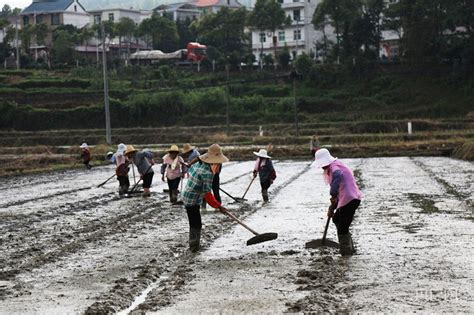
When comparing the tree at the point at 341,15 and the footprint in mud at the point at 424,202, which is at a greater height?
the tree at the point at 341,15

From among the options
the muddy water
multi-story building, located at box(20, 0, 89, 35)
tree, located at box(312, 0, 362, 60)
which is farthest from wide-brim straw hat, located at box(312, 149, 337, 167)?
multi-story building, located at box(20, 0, 89, 35)

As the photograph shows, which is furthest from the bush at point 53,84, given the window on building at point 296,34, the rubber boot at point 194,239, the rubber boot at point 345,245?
the rubber boot at point 345,245

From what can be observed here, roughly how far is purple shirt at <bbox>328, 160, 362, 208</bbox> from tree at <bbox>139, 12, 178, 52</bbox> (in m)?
75.2

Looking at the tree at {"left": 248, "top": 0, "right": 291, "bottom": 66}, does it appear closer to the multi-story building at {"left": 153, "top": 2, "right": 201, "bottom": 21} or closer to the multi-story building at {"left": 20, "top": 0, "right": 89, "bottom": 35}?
the multi-story building at {"left": 153, "top": 2, "right": 201, "bottom": 21}

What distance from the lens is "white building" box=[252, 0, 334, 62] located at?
83.4 metres

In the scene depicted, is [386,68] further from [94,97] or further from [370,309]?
[370,309]

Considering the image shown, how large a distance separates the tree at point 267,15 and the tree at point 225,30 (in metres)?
2.74

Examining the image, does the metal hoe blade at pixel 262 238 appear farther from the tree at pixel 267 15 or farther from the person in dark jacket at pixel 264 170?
the tree at pixel 267 15

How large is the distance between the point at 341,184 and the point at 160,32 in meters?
76.9

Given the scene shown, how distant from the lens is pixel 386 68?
70.0 meters

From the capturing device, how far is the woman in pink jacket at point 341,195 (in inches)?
445

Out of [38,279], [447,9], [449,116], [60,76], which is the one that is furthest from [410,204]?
[60,76]

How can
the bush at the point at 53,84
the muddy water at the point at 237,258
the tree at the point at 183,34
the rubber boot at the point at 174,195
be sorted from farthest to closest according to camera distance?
the tree at the point at 183,34 < the bush at the point at 53,84 < the rubber boot at the point at 174,195 < the muddy water at the point at 237,258

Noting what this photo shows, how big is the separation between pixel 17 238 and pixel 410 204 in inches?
321
